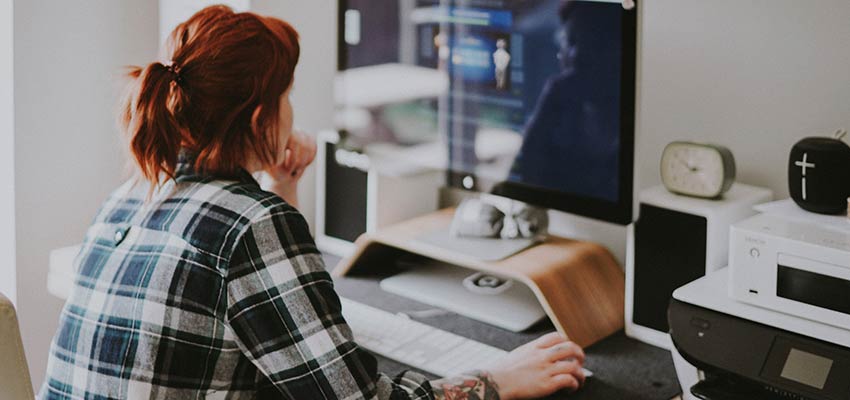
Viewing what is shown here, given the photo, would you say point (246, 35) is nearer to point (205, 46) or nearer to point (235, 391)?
point (205, 46)

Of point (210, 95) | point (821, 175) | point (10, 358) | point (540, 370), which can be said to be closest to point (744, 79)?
point (821, 175)

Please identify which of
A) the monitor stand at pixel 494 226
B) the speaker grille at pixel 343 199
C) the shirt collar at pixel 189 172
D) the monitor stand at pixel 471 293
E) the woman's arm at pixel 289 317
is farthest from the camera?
the speaker grille at pixel 343 199

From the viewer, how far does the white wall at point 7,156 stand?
2.29m

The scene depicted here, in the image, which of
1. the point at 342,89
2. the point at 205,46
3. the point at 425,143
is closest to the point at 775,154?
the point at 425,143

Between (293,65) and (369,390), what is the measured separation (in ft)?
1.50

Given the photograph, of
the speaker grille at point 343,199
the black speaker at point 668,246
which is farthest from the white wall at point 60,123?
the black speaker at point 668,246

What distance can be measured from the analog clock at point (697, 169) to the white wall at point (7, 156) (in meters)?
1.36

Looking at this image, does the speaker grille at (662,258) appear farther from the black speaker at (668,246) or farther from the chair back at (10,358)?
the chair back at (10,358)

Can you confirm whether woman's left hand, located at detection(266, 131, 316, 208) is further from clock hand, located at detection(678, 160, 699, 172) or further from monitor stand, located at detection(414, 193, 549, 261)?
clock hand, located at detection(678, 160, 699, 172)

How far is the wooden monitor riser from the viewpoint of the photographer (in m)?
1.95

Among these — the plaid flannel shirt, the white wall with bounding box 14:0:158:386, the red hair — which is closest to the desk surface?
the plaid flannel shirt

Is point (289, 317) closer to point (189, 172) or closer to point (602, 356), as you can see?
point (189, 172)

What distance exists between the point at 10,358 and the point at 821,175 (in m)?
1.21

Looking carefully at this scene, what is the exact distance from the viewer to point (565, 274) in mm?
2020
